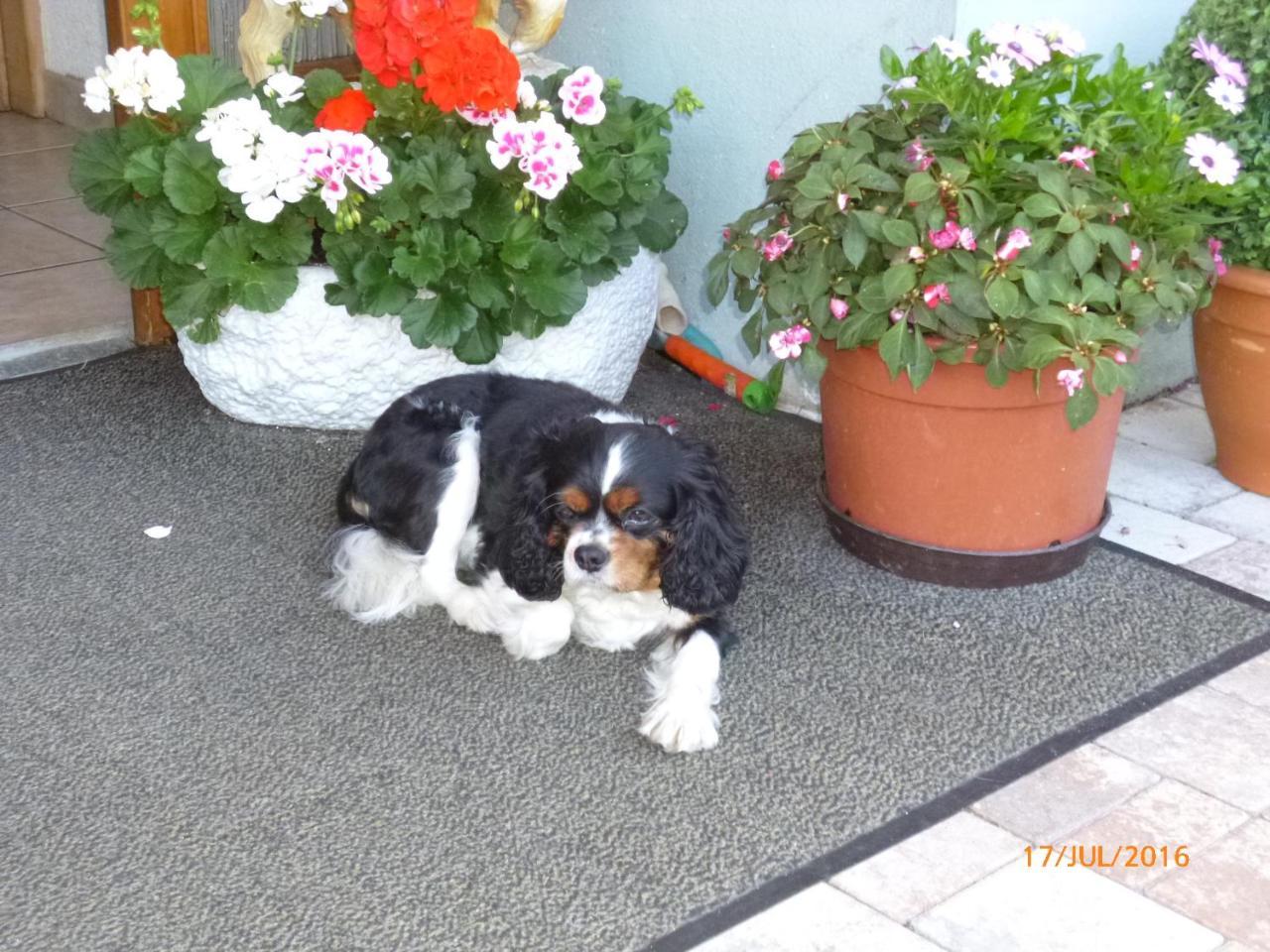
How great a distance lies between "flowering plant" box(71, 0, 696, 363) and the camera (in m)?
3.44

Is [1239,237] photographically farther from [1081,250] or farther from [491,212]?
[491,212]

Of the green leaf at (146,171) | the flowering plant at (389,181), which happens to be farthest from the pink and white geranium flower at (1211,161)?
the green leaf at (146,171)

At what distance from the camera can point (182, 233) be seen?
3635 mm

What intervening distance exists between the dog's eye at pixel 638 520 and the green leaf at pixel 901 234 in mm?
717

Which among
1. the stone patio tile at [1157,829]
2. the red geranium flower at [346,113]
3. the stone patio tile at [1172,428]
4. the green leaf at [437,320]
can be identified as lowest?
the stone patio tile at [1157,829]

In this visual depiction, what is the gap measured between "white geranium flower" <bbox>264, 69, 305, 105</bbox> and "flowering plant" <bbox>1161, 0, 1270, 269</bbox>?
1966mm

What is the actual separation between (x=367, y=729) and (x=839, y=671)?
902mm

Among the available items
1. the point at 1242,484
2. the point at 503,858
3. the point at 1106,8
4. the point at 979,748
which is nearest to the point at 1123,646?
the point at 979,748

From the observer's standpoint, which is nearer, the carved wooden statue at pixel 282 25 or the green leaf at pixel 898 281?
the green leaf at pixel 898 281

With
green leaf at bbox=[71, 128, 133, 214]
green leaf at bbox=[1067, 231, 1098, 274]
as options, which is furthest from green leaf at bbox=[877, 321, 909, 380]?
green leaf at bbox=[71, 128, 133, 214]

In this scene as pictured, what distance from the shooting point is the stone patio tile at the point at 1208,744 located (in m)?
2.62

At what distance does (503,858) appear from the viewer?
2.39 metres

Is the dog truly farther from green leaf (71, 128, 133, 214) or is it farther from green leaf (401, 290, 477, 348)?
green leaf (71, 128, 133, 214)

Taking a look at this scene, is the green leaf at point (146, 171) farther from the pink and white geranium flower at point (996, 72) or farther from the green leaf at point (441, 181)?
the pink and white geranium flower at point (996, 72)
